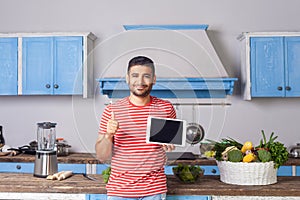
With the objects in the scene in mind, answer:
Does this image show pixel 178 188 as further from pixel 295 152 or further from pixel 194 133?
pixel 295 152

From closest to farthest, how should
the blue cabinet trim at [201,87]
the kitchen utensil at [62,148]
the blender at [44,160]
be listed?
the blender at [44,160]
the blue cabinet trim at [201,87]
the kitchen utensil at [62,148]

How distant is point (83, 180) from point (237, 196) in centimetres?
81

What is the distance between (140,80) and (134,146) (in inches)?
11.2

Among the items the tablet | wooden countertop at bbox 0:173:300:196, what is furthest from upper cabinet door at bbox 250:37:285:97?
the tablet

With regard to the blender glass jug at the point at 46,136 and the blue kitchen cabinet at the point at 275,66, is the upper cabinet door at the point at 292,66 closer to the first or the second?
the blue kitchen cabinet at the point at 275,66

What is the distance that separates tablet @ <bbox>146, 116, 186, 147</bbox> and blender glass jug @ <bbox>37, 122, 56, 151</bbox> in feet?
3.07

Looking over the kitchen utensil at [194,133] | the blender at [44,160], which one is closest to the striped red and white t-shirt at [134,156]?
the blender at [44,160]

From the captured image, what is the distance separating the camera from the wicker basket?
2.17 metres

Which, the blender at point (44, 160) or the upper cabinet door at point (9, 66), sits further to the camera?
the upper cabinet door at point (9, 66)

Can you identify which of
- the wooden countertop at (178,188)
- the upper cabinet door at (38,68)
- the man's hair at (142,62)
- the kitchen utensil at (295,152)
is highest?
the upper cabinet door at (38,68)

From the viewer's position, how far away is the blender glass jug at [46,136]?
2613mm

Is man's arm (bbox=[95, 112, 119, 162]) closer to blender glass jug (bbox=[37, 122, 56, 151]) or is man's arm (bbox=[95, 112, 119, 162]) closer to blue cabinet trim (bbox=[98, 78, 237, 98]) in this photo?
blender glass jug (bbox=[37, 122, 56, 151])

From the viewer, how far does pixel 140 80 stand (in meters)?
1.89

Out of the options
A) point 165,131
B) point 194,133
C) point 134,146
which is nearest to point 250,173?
point 165,131
